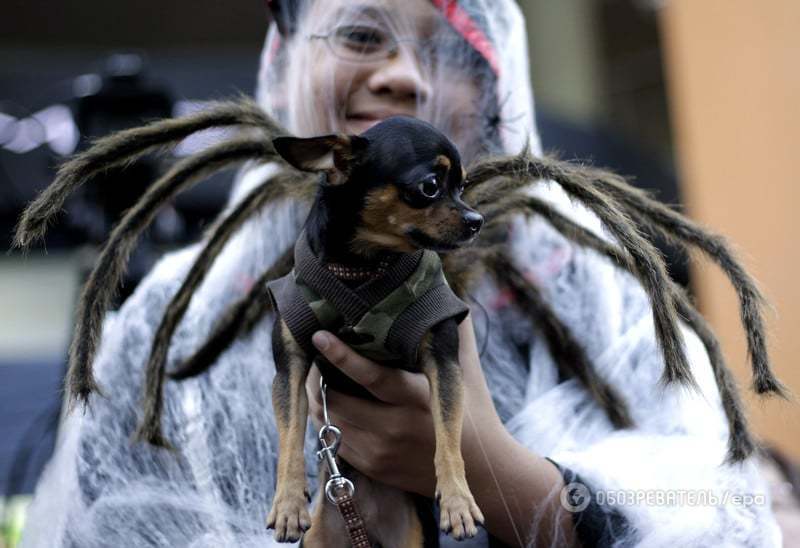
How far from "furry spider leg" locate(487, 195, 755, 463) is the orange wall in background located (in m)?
2.71

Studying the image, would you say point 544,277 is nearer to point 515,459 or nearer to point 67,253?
point 515,459

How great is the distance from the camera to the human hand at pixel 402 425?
1.20 m

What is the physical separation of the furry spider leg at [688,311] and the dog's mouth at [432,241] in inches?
8.6

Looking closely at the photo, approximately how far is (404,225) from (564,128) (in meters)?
2.74

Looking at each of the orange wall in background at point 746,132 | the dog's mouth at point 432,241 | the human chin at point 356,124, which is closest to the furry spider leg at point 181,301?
the human chin at point 356,124

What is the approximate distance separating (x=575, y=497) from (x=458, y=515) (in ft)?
1.25

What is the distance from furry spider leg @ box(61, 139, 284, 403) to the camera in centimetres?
114

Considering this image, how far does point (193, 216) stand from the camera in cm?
299

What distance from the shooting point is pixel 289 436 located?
1030 millimetres

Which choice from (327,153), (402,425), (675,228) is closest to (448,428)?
(402,425)

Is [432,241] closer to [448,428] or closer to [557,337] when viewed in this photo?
[448,428]

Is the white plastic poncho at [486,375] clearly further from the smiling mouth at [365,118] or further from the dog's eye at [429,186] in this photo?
the dog's eye at [429,186]

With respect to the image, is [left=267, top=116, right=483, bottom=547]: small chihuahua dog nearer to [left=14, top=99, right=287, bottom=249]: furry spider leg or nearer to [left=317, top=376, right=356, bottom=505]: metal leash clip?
[left=317, top=376, right=356, bottom=505]: metal leash clip

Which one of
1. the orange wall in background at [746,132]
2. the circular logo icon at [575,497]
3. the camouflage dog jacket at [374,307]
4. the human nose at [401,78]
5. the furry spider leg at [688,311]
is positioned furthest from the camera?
the orange wall in background at [746,132]
